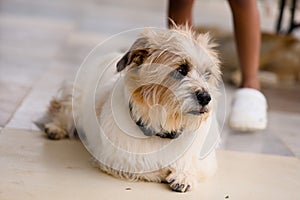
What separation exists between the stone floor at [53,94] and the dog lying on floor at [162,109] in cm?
8

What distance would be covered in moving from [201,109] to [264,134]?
105cm

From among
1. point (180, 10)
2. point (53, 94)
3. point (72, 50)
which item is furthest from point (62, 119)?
point (72, 50)

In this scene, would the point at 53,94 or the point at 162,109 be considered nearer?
the point at 162,109

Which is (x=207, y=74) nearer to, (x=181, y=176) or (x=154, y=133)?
(x=154, y=133)

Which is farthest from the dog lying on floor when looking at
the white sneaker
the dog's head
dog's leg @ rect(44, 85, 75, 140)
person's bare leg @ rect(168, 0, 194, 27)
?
person's bare leg @ rect(168, 0, 194, 27)

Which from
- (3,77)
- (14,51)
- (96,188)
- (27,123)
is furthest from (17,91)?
(96,188)

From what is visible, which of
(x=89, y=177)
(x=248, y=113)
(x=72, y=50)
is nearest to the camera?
(x=89, y=177)

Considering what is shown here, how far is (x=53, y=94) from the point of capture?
327 centimetres

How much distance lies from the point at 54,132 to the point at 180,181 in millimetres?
679

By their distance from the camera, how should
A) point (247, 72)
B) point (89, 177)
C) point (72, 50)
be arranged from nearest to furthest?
1. point (89, 177)
2. point (247, 72)
3. point (72, 50)

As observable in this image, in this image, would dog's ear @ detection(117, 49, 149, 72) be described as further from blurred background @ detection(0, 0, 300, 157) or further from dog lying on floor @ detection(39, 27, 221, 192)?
blurred background @ detection(0, 0, 300, 157)

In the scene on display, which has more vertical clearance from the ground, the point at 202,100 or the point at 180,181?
the point at 202,100

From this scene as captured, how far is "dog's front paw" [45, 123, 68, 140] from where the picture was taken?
2.68 m

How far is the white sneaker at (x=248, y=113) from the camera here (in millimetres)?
2941
